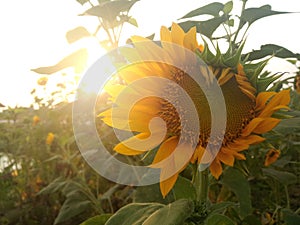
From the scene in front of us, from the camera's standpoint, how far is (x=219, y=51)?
78cm

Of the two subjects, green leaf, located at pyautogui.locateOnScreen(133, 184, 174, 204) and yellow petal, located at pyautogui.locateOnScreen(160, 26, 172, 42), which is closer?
yellow petal, located at pyautogui.locateOnScreen(160, 26, 172, 42)

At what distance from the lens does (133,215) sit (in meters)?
0.79

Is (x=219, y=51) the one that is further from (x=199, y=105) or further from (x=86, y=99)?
(x=86, y=99)

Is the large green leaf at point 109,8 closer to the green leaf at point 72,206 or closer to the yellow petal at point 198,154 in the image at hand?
the yellow petal at point 198,154

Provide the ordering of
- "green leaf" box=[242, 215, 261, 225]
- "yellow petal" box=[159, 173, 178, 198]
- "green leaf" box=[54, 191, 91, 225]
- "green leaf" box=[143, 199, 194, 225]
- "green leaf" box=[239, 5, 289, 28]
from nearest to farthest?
"green leaf" box=[143, 199, 194, 225] < "yellow petal" box=[159, 173, 178, 198] < "green leaf" box=[239, 5, 289, 28] < "green leaf" box=[242, 215, 261, 225] < "green leaf" box=[54, 191, 91, 225]

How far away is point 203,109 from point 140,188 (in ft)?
1.47

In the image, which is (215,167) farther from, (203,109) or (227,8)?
(227,8)

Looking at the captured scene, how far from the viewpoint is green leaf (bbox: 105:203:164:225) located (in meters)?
0.78

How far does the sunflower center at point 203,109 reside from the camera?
0.80 m

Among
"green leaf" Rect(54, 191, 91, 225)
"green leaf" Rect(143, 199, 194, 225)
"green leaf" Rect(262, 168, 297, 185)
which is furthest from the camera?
"green leaf" Rect(54, 191, 91, 225)

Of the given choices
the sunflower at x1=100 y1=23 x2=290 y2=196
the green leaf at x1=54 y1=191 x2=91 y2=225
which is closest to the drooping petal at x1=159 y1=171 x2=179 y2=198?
the sunflower at x1=100 y1=23 x2=290 y2=196

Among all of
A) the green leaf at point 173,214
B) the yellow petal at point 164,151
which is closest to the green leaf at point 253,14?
the yellow petal at point 164,151

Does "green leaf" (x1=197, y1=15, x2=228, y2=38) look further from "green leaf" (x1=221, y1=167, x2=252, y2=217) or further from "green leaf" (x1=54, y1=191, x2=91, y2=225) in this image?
"green leaf" (x1=54, y1=191, x2=91, y2=225)

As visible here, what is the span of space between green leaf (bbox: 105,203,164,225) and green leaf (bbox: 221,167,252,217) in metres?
0.39
